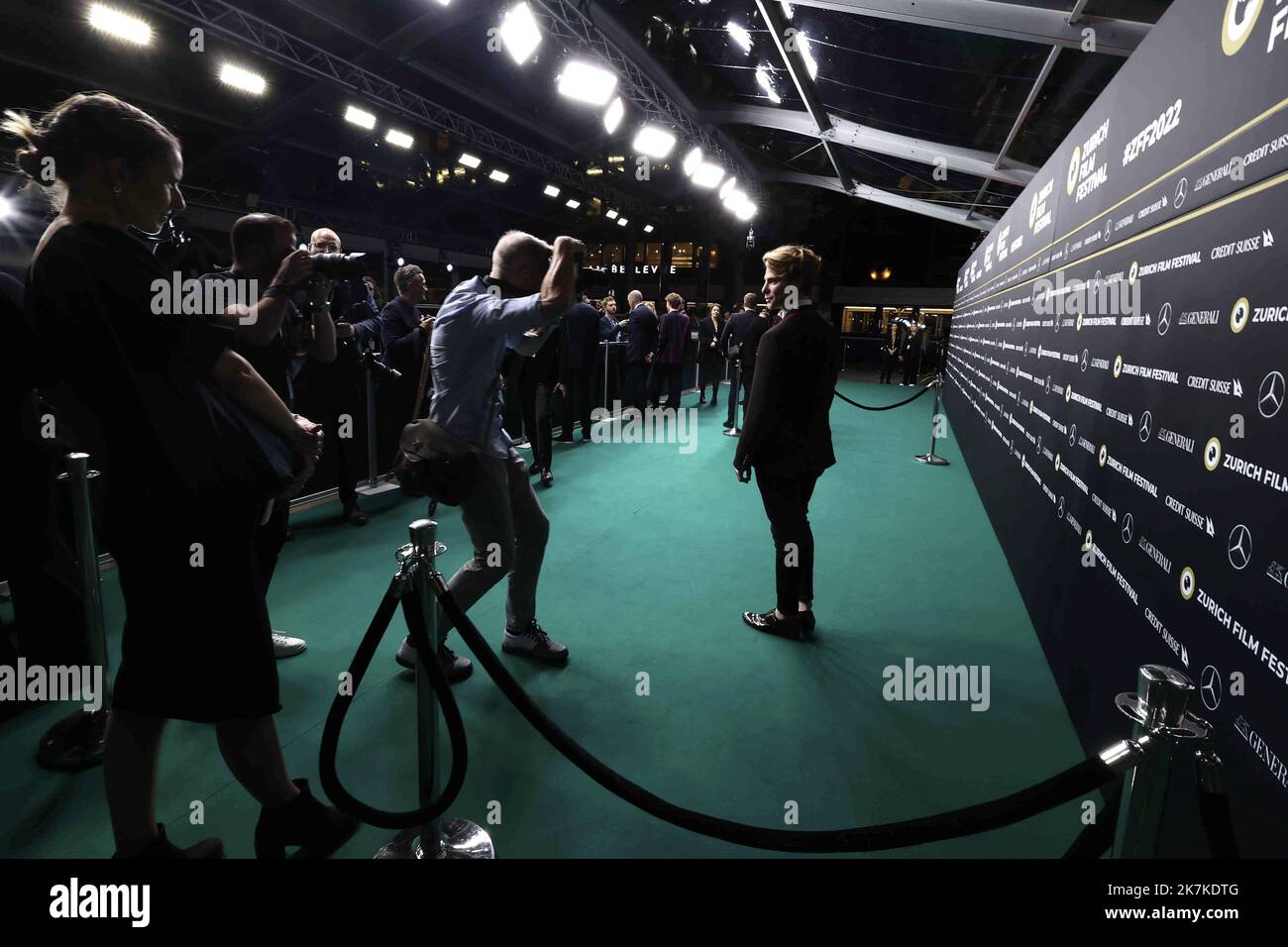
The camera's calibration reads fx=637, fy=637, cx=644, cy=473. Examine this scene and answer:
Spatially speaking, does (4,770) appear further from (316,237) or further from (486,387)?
(316,237)

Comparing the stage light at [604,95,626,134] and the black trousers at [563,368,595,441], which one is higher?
the stage light at [604,95,626,134]

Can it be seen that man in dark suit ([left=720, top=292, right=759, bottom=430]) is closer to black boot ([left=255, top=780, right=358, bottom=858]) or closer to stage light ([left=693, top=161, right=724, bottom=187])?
stage light ([left=693, top=161, right=724, bottom=187])

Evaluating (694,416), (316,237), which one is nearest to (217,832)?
(316,237)

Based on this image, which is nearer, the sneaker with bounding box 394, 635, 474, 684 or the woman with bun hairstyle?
the woman with bun hairstyle

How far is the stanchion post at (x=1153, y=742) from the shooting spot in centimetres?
102

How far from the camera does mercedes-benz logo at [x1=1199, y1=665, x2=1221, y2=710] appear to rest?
1595 millimetres

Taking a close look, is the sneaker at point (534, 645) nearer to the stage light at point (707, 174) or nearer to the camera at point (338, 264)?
the camera at point (338, 264)

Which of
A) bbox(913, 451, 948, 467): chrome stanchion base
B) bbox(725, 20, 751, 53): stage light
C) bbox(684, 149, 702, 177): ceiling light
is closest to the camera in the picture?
bbox(913, 451, 948, 467): chrome stanchion base

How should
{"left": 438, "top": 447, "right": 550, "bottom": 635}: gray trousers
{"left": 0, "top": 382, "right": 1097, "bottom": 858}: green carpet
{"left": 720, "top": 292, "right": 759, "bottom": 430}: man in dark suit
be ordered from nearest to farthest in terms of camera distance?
1. {"left": 0, "top": 382, "right": 1097, "bottom": 858}: green carpet
2. {"left": 438, "top": 447, "right": 550, "bottom": 635}: gray trousers
3. {"left": 720, "top": 292, "right": 759, "bottom": 430}: man in dark suit

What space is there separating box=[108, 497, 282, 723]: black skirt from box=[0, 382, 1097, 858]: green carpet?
64 mm

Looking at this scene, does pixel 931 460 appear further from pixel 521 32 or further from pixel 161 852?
pixel 161 852

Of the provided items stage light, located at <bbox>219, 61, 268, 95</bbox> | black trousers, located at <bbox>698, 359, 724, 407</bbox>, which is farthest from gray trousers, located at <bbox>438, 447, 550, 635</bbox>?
stage light, located at <bbox>219, 61, 268, 95</bbox>

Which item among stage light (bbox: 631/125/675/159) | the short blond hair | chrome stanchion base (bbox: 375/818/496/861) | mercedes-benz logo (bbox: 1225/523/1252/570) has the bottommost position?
chrome stanchion base (bbox: 375/818/496/861)

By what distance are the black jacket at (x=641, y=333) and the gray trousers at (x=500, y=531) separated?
6.33 m
